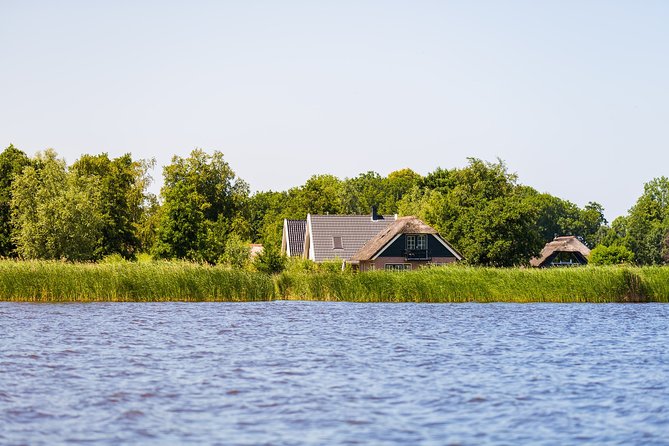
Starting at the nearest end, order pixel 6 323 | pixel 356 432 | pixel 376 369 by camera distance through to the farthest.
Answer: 1. pixel 356 432
2. pixel 376 369
3. pixel 6 323

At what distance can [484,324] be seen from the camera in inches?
1259

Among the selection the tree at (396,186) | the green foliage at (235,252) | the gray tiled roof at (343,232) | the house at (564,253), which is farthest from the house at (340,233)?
the tree at (396,186)

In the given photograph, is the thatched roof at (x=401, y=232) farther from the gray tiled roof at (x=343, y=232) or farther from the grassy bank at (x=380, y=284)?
the grassy bank at (x=380, y=284)

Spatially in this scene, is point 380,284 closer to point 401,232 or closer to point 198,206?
point 401,232

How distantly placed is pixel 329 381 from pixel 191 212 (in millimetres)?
50767

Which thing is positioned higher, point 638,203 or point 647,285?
point 638,203

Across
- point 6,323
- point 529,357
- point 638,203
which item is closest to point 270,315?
point 6,323

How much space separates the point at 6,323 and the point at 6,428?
17.6m

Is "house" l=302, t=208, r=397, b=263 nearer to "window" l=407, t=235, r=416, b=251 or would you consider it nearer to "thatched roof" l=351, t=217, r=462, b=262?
"thatched roof" l=351, t=217, r=462, b=262

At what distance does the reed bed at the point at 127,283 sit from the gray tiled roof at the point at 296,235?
118 feet

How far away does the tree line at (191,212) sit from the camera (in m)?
64.6

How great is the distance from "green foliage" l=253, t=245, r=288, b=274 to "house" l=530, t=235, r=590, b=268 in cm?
5748

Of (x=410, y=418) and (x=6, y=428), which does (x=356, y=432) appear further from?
(x=6, y=428)

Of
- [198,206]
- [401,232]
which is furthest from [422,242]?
[198,206]
